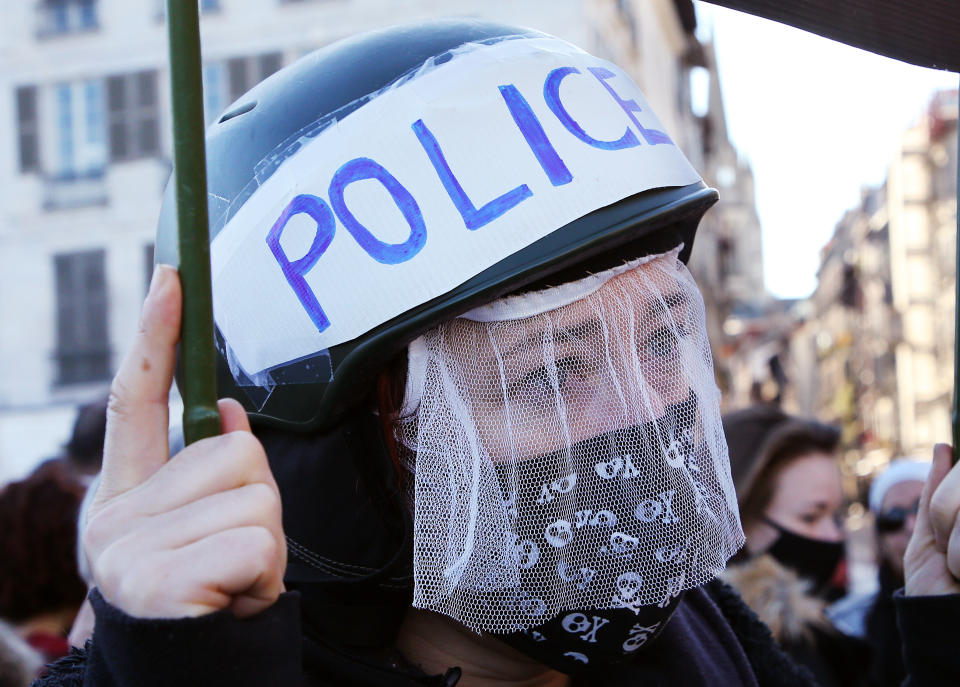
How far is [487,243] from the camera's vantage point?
141 centimetres

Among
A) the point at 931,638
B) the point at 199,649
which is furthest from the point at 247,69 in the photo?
the point at 199,649

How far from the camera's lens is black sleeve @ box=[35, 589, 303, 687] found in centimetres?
94

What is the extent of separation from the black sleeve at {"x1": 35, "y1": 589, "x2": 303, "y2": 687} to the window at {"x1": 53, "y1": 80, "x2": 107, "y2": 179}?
1677cm

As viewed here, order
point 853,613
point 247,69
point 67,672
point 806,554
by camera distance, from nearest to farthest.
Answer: point 67,672
point 806,554
point 853,613
point 247,69

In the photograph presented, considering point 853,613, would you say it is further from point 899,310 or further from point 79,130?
point 899,310

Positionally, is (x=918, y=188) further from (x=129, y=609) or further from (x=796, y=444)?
(x=129, y=609)

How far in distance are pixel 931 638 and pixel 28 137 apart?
17.3m

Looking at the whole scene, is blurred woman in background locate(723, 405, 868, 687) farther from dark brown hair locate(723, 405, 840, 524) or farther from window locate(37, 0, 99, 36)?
window locate(37, 0, 99, 36)

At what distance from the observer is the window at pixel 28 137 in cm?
1647

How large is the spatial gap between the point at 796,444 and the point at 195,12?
324cm

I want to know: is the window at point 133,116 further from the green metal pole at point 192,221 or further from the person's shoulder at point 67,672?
the green metal pole at point 192,221

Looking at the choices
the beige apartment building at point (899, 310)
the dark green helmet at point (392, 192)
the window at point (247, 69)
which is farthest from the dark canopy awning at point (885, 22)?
the beige apartment building at point (899, 310)

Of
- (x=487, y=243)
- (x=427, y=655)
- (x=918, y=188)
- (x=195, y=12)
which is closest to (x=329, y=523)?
(x=427, y=655)

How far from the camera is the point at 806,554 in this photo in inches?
145
